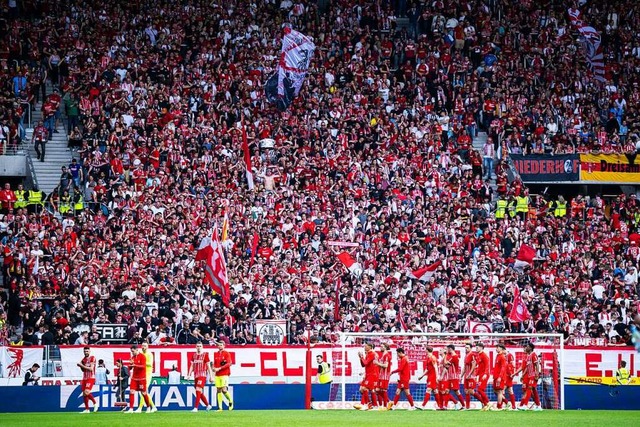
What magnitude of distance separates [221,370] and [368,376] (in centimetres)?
370

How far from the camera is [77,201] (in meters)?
40.0

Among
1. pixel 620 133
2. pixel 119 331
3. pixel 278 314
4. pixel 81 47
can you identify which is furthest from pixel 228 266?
pixel 620 133

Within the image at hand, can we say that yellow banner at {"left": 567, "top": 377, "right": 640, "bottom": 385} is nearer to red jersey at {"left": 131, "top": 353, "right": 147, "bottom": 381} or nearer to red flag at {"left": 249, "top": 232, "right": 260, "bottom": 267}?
red flag at {"left": 249, "top": 232, "right": 260, "bottom": 267}

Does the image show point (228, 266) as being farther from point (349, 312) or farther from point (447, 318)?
point (447, 318)

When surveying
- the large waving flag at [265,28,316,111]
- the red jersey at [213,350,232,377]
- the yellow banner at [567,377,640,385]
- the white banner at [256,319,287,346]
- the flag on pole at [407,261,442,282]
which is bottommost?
the yellow banner at [567,377,640,385]

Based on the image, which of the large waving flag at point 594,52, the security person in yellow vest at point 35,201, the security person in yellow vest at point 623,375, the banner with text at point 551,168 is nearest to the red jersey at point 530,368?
the security person in yellow vest at point 623,375

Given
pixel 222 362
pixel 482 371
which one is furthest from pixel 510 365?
pixel 222 362

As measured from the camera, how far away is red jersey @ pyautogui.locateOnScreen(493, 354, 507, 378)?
3159 cm

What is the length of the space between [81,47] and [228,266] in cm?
1122

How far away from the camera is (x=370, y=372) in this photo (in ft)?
102

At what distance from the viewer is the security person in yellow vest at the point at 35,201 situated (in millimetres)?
40000

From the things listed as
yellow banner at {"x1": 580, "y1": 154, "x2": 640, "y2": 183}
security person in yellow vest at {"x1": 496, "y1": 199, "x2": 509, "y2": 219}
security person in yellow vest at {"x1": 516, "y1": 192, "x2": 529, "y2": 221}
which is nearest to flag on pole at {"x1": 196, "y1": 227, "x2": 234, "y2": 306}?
security person in yellow vest at {"x1": 496, "y1": 199, "x2": 509, "y2": 219}

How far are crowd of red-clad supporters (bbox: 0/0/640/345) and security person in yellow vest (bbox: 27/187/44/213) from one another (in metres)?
0.09

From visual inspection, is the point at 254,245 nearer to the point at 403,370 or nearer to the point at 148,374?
the point at 148,374
